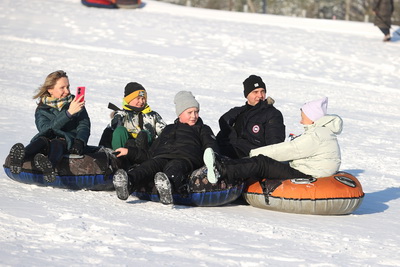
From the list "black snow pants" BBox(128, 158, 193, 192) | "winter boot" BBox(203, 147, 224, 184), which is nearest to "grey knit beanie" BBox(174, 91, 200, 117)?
"black snow pants" BBox(128, 158, 193, 192)

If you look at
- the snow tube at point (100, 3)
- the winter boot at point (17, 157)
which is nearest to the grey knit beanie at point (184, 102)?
the winter boot at point (17, 157)

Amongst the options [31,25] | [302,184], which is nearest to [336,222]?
[302,184]

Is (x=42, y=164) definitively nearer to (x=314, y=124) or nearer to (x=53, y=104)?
(x=53, y=104)

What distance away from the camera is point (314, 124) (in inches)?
256

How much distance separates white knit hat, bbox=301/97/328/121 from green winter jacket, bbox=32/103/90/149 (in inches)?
80.8

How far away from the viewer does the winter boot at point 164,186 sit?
19.3ft

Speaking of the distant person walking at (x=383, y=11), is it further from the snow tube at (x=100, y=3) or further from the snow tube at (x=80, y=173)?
the snow tube at (x=80, y=173)

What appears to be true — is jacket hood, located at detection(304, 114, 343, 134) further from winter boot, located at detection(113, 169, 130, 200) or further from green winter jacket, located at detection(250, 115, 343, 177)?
winter boot, located at detection(113, 169, 130, 200)

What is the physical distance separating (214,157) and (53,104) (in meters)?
1.78

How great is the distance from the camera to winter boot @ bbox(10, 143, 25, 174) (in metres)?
6.43

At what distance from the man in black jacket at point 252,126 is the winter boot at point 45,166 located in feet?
5.67

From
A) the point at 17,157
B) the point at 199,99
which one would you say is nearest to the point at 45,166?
the point at 17,157

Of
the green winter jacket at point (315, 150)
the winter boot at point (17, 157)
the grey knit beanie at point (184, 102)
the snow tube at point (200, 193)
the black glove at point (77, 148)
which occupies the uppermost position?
the grey knit beanie at point (184, 102)

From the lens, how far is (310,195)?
249 inches
